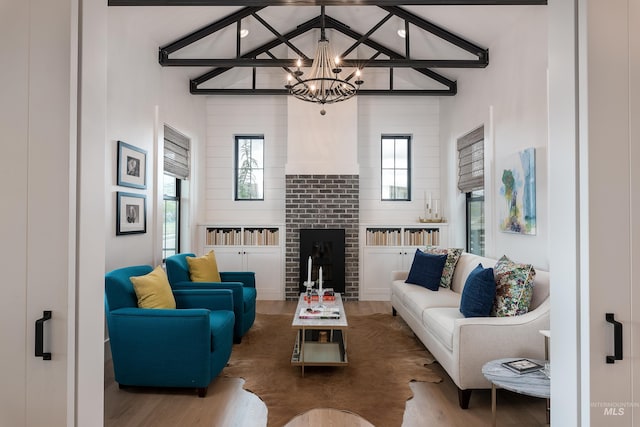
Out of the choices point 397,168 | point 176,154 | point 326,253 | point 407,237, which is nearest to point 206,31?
point 176,154

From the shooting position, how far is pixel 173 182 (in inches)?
217

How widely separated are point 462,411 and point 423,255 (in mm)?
2359

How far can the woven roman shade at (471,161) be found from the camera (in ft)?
15.8

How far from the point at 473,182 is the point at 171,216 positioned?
13.7 ft

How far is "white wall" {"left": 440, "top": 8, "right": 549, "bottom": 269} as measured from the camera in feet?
11.3

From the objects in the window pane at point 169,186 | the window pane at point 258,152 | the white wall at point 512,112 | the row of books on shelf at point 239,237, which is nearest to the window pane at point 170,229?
the window pane at point 169,186

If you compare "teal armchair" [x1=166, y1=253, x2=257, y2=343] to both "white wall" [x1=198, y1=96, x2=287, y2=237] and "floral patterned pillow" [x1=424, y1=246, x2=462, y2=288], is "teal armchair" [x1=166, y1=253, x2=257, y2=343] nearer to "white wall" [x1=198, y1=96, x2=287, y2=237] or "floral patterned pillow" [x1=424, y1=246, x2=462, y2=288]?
"white wall" [x1=198, y1=96, x2=287, y2=237]

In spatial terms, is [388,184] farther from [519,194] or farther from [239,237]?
[519,194]

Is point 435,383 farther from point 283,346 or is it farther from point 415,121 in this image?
point 415,121

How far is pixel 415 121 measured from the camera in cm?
648

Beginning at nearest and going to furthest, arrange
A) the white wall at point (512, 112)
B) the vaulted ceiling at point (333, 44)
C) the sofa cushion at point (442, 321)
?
the sofa cushion at point (442, 321) → the white wall at point (512, 112) → the vaulted ceiling at point (333, 44)

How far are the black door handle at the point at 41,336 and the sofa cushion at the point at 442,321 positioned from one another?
2.53 metres

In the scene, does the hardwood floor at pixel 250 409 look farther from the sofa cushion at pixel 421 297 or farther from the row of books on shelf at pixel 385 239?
the row of books on shelf at pixel 385 239

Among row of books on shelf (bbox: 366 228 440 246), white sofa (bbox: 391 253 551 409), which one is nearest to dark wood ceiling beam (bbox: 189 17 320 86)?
row of books on shelf (bbox: 366 228 440 246)
